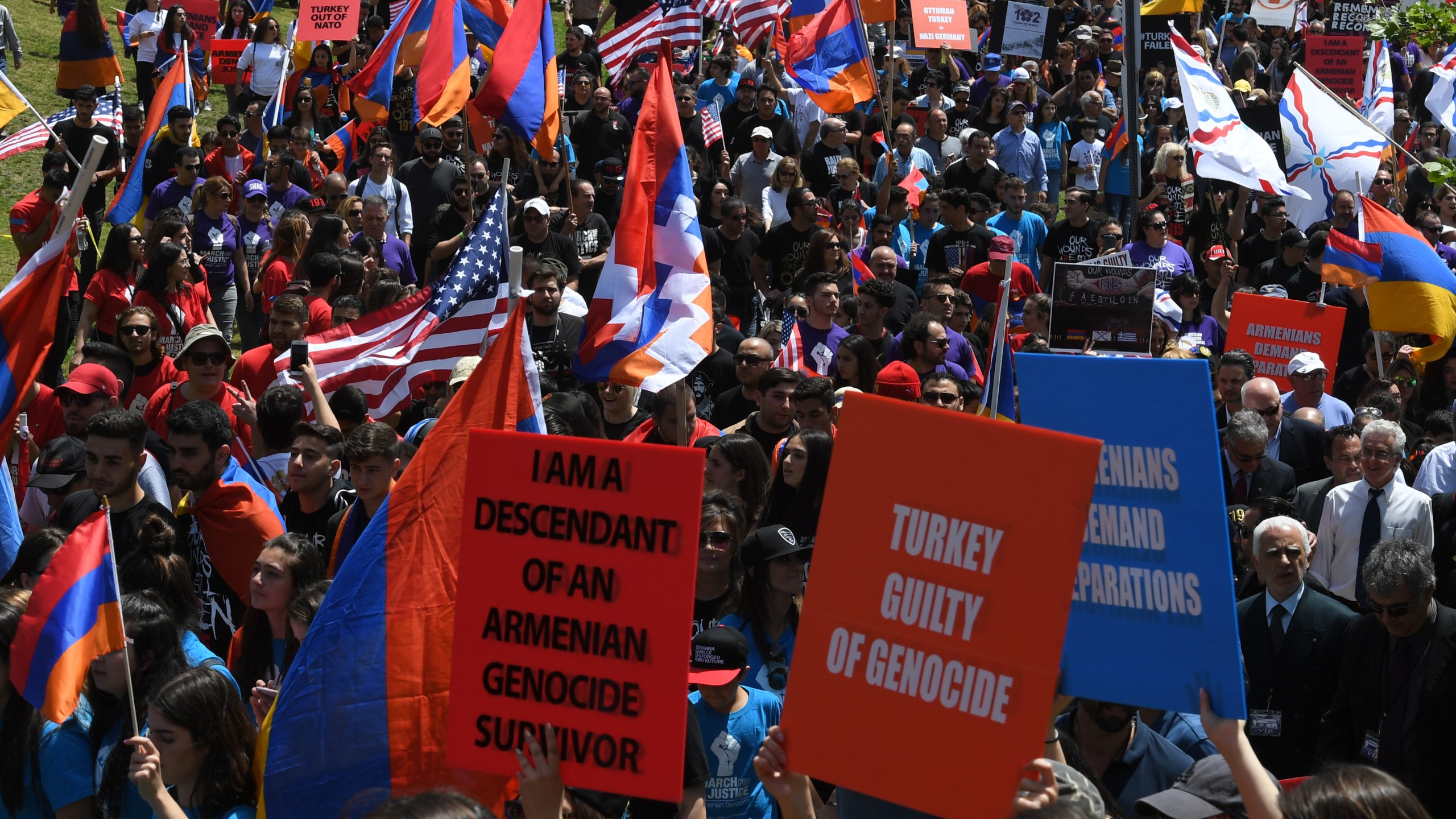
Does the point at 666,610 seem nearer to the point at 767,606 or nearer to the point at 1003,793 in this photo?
the point at 1003,793

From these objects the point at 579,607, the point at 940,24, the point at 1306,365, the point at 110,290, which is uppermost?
the point at 940,24

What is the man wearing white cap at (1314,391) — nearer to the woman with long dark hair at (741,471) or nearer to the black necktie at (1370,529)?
the black necktie at (1370,529)

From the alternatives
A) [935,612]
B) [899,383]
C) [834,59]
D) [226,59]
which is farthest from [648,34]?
[935,612]

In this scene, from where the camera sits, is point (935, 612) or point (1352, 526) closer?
point (935, 612)

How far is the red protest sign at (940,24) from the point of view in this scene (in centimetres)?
1908

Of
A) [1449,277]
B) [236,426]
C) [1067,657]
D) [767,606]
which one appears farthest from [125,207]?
[1067,657]

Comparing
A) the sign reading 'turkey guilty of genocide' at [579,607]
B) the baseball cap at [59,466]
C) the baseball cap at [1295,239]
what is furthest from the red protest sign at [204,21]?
the sign reading 'turkey guilty of genocide' at [579,607]

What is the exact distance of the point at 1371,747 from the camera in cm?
575

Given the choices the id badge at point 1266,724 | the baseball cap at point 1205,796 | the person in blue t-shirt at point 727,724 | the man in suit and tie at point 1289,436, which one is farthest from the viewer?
the man in suit and tie at point 1289,436

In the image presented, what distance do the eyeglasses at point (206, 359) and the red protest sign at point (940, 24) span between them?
12485mm

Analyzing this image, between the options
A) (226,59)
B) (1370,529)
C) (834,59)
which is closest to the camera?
(1370,529)

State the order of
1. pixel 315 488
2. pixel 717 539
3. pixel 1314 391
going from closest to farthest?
pixel 717 539
pixel 315 488
pixel 1314 391

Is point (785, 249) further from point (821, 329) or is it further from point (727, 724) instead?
point (727, 724)

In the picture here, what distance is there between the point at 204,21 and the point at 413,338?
565 inches
